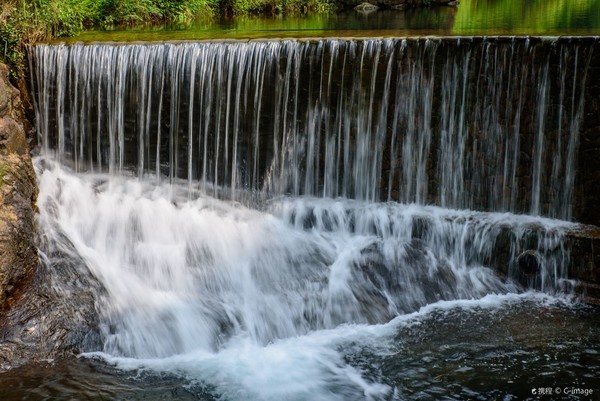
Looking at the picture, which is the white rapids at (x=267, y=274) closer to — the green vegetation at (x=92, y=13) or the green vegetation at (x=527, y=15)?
the green vegetation at (x=92, y=13)

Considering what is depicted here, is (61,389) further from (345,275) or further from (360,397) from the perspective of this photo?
(345,275)

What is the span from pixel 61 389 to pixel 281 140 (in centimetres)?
437

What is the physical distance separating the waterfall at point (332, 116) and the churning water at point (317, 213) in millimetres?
24

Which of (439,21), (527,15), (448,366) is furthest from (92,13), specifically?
(448,366)

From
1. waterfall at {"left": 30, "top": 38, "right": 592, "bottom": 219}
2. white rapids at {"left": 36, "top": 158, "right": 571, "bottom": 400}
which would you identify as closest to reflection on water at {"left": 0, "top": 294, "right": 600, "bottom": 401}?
white rapids at {"left": 36, "top": 158, "right": 571, "bottom": 400}

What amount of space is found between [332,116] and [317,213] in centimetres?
128

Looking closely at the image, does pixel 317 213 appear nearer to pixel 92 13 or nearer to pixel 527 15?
pixel 92 13

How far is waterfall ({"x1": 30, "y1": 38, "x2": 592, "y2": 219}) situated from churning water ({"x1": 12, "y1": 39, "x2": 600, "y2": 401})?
0.02 meters

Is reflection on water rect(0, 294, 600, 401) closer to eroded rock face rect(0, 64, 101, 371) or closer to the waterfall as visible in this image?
eroded rock face rect(0, 64, 101, 371)

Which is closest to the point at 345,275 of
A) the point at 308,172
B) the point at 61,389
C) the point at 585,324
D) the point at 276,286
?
the point at 276,286

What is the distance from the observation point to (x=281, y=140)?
9070 millimetres

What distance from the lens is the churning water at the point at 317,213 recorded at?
640cm

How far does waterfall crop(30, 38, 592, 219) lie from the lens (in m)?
8.09

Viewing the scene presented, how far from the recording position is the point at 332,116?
29.1ft
